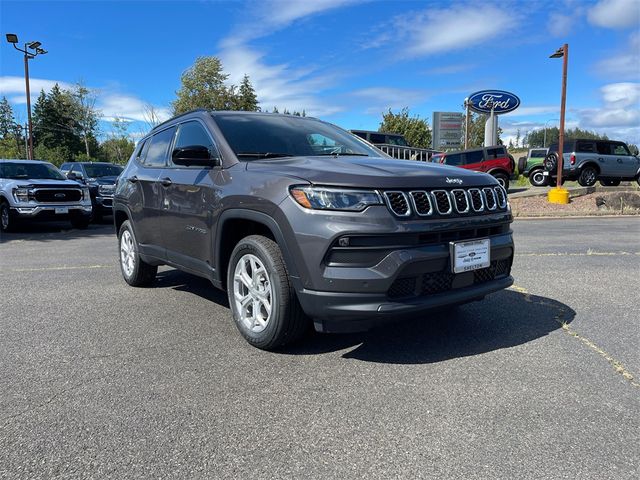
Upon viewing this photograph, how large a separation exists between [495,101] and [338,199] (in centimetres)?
2949

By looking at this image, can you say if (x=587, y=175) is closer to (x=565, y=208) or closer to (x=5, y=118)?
(x=565, y=208)

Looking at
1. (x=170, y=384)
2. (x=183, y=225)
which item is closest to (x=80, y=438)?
(x=170, y=384)

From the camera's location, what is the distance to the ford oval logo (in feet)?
96.9

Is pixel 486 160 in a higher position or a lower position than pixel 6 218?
higher

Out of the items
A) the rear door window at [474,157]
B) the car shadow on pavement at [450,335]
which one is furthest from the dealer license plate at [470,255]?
the rear door window at [474,157]

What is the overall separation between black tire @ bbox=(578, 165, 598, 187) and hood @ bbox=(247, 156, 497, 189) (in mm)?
18667

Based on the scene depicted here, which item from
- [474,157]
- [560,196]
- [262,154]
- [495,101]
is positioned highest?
[495,101]

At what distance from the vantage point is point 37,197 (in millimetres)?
11961

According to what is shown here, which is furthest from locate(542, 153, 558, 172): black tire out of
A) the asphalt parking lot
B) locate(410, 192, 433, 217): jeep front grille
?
locate(410, 192, 433, 217): jeep front grille

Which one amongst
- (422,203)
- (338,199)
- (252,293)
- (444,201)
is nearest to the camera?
(338,199)

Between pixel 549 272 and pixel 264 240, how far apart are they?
14.1ft

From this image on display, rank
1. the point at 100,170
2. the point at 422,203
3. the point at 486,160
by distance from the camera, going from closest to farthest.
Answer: the point at 422,203 → the point at 100,170 → the point at 486,160

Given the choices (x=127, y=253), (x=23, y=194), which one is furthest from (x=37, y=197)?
(x=127, y=253)

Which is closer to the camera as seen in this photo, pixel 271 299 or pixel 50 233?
pixel 271 299
